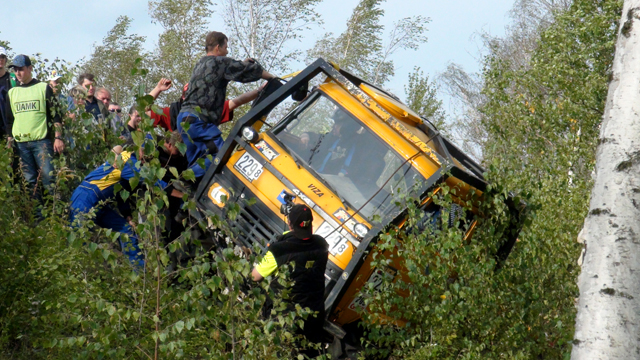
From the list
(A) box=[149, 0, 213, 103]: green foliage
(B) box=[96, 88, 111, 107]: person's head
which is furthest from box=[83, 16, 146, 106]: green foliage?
(B) box=[96, 88, 111, 107]: person's head

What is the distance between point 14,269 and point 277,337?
1983mm

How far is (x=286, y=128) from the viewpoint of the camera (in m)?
7.03

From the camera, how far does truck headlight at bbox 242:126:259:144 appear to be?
691 centimetres

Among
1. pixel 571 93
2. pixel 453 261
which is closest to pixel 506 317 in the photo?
pixel 453 261

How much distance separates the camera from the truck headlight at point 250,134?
691 cm

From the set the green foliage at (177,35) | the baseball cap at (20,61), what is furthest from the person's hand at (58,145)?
the green foliage at (177,35)

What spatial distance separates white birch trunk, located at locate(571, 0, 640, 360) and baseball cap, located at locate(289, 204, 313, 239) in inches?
89.8

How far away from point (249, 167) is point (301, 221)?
165cm

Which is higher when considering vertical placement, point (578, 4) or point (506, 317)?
point (578, 4)

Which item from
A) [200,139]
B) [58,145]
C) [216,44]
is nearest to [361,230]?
[200,139]

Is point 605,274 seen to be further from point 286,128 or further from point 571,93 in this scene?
point 571,93

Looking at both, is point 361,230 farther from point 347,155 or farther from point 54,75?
point 54,75

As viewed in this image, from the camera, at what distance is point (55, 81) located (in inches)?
325

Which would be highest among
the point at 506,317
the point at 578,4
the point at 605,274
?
the point at 578,4
